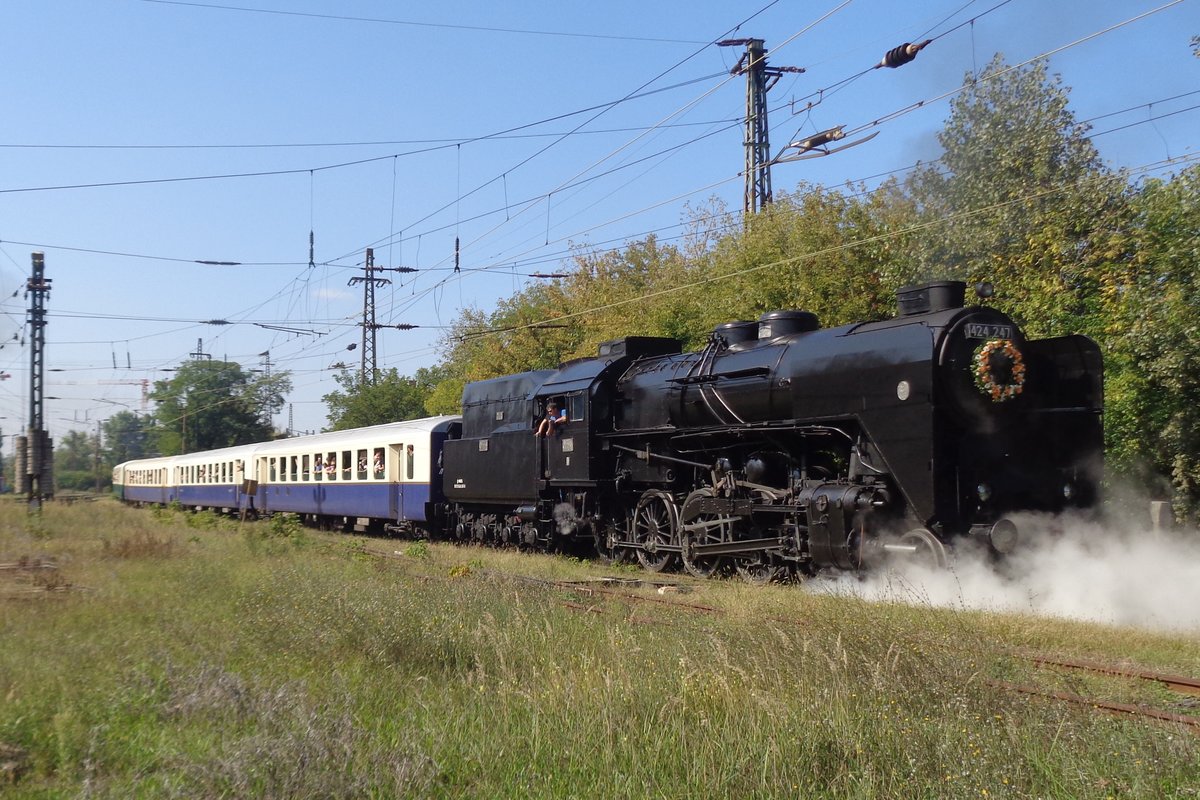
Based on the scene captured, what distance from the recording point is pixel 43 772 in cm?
574

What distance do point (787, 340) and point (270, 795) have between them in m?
10.2

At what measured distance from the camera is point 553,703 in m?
6.02

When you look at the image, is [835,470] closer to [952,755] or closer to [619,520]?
[619,520]

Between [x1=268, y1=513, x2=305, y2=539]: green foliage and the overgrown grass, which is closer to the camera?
the overgrown grass

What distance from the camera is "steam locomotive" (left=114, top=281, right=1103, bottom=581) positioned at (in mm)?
11062

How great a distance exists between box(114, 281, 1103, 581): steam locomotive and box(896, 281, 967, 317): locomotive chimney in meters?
0.02

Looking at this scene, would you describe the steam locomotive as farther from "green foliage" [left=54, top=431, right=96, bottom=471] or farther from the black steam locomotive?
"green foliage" [left=54, top=431, right=96, bottom=471]

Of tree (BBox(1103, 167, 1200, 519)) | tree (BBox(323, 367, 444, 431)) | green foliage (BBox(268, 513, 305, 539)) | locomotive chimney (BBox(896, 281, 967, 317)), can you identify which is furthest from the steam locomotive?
tree (BBox(323, 367, 444, 431))

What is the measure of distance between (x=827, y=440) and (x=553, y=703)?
24.9 feet

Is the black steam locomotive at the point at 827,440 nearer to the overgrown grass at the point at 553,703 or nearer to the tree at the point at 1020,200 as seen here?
the overgrown grass at the point at 553,703

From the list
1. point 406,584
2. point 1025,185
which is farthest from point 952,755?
point 1025,185

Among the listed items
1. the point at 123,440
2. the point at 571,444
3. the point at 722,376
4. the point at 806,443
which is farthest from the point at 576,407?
the point at 123,440

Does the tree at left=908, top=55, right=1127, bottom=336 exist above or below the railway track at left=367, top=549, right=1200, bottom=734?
above

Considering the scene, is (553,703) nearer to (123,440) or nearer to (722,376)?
(722,376)
